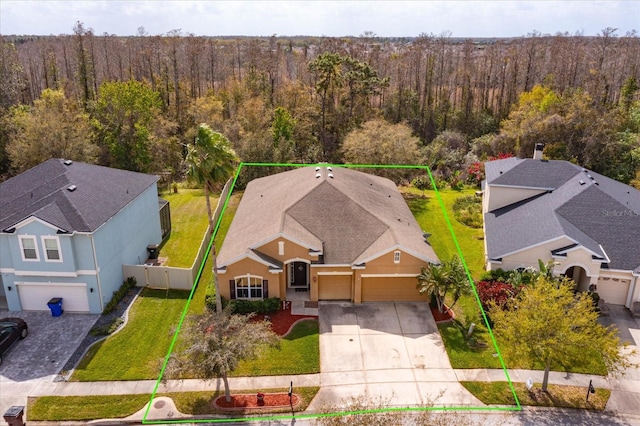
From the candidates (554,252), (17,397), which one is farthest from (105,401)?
(554,252)

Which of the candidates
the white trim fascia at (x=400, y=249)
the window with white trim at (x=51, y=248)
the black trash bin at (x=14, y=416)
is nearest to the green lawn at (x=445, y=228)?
the white trim fascia at (x=400, y=249)

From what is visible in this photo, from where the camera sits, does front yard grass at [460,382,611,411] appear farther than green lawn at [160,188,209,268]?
No

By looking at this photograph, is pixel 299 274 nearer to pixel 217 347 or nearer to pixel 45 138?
pixel 217 347

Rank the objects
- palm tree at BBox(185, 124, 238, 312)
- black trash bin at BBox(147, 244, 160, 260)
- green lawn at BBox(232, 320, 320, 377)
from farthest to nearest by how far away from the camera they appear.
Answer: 1. black trash bin at BBox(147, 244, 160, 260)
2. green lawn at BBox(232, 320, 320, 377)
3. palm tree at BBox(185, 124, 238, 312)

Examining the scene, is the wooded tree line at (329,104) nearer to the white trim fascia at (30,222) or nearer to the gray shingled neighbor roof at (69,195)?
the gray shingled neighbor roof at (69,195)

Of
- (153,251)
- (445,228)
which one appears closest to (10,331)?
(153,251)

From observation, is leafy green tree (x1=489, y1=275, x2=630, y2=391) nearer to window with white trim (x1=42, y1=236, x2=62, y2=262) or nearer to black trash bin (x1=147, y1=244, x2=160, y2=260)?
window with white trim (x1=42, y1=236, x2=62, y2=262)

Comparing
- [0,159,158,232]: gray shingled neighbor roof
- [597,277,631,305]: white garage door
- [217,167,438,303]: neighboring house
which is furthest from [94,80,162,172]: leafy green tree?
[597,277,631,305]: white garage door

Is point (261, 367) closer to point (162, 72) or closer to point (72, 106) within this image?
point (72, 106)
